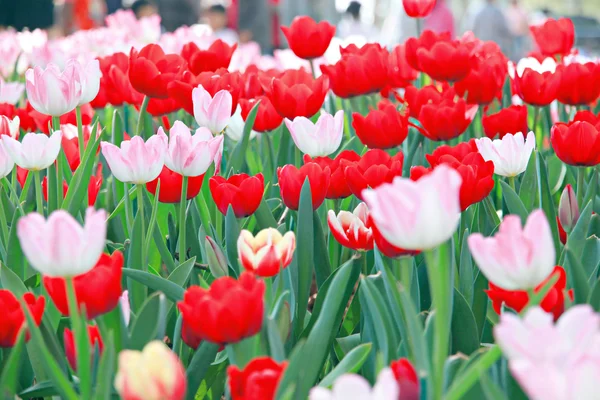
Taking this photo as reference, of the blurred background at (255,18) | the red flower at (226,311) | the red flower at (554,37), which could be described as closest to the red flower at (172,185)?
the red flower at (226,311)

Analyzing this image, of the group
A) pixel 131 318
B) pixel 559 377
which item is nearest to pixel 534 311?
pixel 559 377

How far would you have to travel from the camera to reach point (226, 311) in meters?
0.68

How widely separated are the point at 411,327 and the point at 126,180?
51 centimetres

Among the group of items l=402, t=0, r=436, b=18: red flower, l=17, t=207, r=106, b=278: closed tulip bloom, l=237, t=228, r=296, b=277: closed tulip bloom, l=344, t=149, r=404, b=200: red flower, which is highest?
l=402, t=0, r=436, b=18: red flower

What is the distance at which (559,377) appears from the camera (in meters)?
0.48

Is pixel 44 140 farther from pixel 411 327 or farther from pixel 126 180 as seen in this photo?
pixel 411 327

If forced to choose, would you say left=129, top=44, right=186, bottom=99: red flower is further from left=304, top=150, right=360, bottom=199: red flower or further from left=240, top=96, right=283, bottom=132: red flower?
left=304, top=150, right=360, bottom=199: red flower

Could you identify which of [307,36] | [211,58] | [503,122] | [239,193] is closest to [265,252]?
[239,193]

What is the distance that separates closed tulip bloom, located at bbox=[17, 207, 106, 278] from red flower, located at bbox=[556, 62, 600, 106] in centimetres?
112

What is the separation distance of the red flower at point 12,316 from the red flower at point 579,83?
1.12 meters

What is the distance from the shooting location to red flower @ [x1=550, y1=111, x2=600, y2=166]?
1.14 metres

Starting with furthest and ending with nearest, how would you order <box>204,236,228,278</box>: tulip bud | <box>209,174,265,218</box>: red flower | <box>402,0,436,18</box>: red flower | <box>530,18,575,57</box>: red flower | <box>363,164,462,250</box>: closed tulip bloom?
<box>530,18,575,57</box>: red flower, <box>402,0,436,18</box>: red flower, <box>209,174,265,218</box>: red flower, <box>204,236,228,278</box>: tulip bud, <box>363,164,462,250</box>: closed tulip bloom

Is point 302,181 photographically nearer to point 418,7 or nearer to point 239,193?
point 239,193

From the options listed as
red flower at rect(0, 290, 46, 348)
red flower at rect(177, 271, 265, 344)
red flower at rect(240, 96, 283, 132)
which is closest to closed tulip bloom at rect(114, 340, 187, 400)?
red flower at rect(177, 271, 265, 344)
